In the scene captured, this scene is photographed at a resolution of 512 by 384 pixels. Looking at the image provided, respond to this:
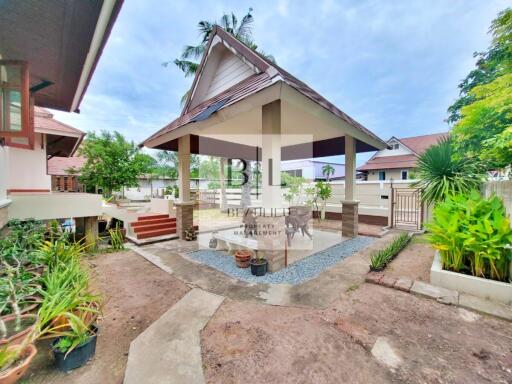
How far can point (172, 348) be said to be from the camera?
7.15 ft

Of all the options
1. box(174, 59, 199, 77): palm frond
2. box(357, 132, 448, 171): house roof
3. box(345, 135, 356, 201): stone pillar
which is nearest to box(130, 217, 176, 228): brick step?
box(345, 135, 356, 201): stone pillar

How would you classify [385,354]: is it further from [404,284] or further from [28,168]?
[28,168]

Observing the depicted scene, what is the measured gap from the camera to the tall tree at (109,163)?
1080 centimetres

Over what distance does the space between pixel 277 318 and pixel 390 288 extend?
84.0 inches

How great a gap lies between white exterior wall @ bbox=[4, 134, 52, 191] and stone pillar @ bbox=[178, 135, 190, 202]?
4.79m

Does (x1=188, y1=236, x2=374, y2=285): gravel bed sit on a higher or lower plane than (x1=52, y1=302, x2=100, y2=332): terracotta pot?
lower

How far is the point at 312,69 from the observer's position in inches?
667

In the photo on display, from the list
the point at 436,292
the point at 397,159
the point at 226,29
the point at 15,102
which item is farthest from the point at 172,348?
the point at 397,159

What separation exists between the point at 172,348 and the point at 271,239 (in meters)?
2.36

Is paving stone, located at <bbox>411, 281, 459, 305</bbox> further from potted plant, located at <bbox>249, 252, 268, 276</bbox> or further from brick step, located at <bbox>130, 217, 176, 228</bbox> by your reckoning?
brick step, located at <bbox>130, 217, 176, 228</bbox>

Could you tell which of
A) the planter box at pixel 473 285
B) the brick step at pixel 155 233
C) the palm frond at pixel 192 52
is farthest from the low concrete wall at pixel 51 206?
the palm frond at pixel 192 52

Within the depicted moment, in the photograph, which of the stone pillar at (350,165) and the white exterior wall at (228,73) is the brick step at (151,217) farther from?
the stone pillar at (350,165)

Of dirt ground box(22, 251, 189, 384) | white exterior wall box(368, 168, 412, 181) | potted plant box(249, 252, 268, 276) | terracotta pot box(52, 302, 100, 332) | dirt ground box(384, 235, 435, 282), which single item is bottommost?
dirt ground box(22, 251, 189, 384)

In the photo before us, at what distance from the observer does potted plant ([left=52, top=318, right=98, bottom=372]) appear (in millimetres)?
1946
